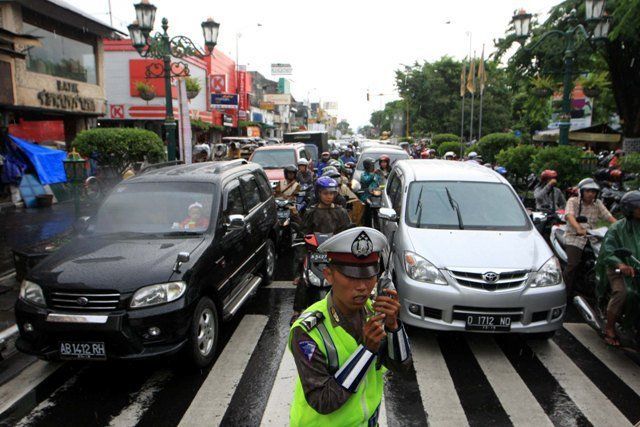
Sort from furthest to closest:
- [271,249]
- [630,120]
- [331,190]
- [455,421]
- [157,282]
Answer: [630,120] → [271,249] → [331,190] → [157,282] → [455,421]

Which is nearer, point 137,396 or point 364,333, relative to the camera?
point 364,333

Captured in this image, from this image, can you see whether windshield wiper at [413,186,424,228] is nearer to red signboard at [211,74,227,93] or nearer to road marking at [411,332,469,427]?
road marking at [411,332,469,427]

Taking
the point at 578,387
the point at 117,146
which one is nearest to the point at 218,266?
the point at 578,387

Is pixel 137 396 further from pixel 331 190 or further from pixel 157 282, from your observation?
pixel 331 190

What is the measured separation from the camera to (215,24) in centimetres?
1252

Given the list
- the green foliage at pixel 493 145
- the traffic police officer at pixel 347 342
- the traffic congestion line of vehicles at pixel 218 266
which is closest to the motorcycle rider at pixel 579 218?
the traffic congestion line of vehicles at pixel 218 266

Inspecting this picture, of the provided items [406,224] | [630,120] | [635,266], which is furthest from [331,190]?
[630,120]

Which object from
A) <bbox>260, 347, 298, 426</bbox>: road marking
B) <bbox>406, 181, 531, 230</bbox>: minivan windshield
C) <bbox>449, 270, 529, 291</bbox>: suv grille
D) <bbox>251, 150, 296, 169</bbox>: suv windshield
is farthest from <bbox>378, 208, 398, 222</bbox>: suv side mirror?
<bbox>251, 150, 296, 169</bbox>: suv windshield

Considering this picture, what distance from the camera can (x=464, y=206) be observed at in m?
6.12

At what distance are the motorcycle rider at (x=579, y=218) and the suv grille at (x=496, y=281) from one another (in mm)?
1805

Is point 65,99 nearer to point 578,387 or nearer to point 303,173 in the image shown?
point 303,173

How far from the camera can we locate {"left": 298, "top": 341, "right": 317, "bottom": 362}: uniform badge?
1.85 metres

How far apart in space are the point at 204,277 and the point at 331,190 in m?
1.79

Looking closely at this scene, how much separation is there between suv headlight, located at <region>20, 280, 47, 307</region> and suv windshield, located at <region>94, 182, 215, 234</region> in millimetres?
1076
